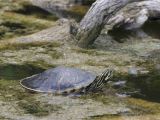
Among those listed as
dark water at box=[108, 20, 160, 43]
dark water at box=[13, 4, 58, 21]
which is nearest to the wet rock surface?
dark water at box=[108, 20, 160, 43]

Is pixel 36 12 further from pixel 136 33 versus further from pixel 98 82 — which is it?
pixel 98 82

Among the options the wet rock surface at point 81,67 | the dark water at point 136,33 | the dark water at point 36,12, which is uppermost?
the dark water at point 36,12

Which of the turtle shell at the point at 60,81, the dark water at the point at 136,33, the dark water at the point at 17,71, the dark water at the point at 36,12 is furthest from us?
the dark water at the point at 36,12

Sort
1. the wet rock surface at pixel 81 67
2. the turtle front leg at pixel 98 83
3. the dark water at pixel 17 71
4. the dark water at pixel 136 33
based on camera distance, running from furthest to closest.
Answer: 1. the dark water at pixel 136 33
2. the dark water at pixel 17 71
3. the turtle front leg at pixel 98 83
4. the wet rock surface at pixel 81 67

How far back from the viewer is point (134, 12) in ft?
30.0

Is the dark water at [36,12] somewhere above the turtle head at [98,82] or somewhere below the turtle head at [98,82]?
above

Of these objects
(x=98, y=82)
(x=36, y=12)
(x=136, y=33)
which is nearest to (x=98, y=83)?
(x=98, y=82)

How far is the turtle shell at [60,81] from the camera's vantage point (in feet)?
16.9

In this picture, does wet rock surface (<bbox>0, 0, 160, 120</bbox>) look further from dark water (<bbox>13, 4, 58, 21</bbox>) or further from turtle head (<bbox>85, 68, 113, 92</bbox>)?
dark water (<bbox>13, 4, 58, 21</bbox>)

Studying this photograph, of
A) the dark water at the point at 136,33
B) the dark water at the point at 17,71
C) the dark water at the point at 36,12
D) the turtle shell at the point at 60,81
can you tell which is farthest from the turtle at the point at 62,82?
the dark water at the point at 36,12

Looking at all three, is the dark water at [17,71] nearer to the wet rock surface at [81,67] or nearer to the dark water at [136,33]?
the wet rock surface at [81,67]

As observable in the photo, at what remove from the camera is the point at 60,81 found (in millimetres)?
5152

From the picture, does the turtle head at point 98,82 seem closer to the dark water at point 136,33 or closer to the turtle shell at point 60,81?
the turtle shell at point 60,81

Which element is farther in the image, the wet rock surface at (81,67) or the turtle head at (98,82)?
the turtle head at (98,82)
